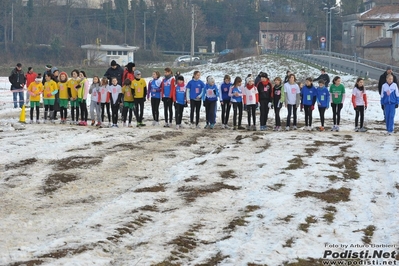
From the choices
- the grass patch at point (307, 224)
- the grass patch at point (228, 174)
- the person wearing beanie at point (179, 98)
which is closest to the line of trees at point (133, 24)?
the person wearing beanie at point (179, 98)

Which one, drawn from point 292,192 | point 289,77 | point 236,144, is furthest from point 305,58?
point 292,192

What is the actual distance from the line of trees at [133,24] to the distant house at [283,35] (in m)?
2.00

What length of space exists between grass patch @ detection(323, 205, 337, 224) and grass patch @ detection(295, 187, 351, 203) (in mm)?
429

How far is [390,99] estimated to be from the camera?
68.8 feet

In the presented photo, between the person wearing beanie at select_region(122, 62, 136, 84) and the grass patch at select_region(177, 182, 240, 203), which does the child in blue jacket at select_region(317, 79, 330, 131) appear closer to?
the person wearing beanie at select_region(122, 62, 136, 84)

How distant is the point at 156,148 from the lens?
56.2ft

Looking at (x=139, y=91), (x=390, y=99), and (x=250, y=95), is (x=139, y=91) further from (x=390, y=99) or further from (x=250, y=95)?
(x=390, y=99)

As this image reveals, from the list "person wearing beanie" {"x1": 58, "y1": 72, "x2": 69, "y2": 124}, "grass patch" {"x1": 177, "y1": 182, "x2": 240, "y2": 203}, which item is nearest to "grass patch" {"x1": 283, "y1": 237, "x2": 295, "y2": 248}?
"grass patch" {"x1": 177, "y1": 182, "x2": 240, "y2": 203}

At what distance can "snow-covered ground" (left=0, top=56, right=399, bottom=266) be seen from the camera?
9312 mm

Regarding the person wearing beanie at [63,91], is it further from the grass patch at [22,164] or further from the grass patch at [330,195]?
the grass patch at [330,195]

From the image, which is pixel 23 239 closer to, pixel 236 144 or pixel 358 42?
pixel 236 144

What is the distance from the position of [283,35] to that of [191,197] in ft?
318

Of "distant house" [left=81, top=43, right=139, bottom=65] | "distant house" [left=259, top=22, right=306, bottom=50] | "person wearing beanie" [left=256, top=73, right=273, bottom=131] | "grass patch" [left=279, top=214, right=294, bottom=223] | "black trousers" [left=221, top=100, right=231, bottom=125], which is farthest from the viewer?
"distant house" [left=259, top=22, right=306, bottom=50]

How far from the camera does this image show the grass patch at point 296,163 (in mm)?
14562
